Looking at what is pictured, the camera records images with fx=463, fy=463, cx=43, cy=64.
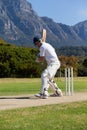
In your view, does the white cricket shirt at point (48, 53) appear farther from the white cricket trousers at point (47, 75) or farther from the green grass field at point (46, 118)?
the green grass field at point (46, 118)

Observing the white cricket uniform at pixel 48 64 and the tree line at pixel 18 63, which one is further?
the tree line at pixel 18 63

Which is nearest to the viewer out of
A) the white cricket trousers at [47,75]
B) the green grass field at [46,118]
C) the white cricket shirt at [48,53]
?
the green grass field at [46,118]

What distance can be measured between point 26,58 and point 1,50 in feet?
20.7

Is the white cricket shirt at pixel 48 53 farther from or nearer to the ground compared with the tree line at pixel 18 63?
farther from the ground

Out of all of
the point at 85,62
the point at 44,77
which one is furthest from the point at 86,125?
the point at 85,62

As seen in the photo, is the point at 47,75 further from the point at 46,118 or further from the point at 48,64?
the point at 46,118

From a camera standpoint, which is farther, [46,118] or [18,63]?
[18,63]

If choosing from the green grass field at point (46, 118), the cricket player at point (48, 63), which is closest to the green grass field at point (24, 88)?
the cricket player at point (48, 63)

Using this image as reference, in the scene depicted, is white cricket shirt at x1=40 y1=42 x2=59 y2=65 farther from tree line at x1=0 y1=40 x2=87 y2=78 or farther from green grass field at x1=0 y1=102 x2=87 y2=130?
tree line at x1=0 y1=40 x2=87 y2=78

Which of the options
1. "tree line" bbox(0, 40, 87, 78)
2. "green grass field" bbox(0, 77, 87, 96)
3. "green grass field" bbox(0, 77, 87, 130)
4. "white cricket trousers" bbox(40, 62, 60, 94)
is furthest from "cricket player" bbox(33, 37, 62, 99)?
"tree line" bbox(0, 40, 87, 78)

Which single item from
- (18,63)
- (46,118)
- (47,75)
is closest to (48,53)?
(47,75)

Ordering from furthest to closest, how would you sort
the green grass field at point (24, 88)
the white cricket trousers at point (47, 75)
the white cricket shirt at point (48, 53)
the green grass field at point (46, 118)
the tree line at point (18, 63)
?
the tree line at point (18, 63)
the green grass field at point (24, 88)
the white cricket shirt at point (48, 53)
the white cricket trousers at point (47, 75)
the green grass field at point (46, 118)

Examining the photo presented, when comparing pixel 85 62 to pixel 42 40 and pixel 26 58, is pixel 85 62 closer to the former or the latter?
pixel 26 58

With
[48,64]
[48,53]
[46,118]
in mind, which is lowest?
[46,118]
